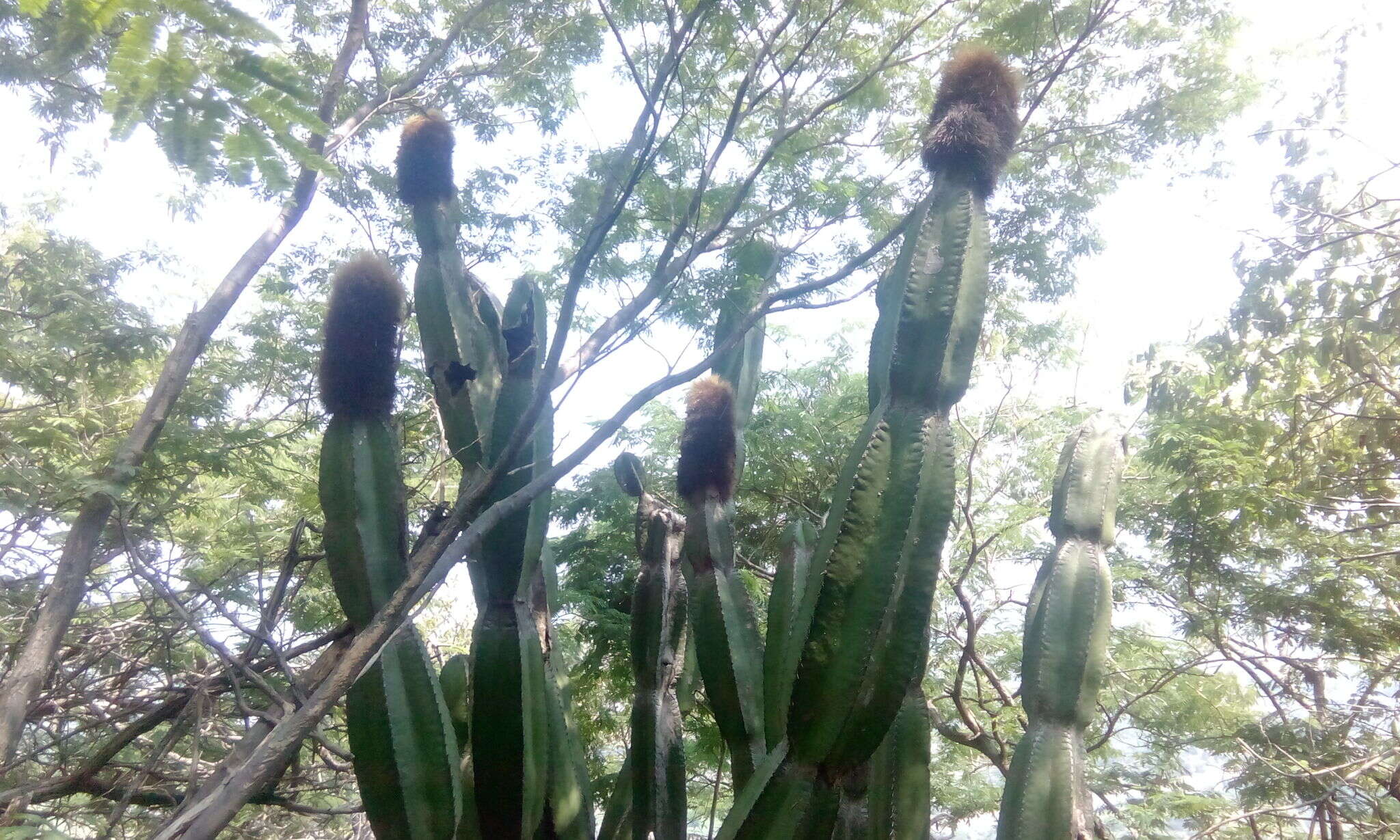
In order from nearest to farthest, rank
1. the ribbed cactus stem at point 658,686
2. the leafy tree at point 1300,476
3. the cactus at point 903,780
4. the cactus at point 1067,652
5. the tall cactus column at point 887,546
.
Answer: the tall cactus column at point 887,546, the cactus at point 1067,652, the cactus at point 903,780, the ribbed cactus stem at point 658,686, the leafy tree at point 1300,476

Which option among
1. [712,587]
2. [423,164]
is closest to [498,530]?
[712,587]

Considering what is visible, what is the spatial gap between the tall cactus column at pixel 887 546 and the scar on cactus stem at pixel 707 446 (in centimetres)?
114

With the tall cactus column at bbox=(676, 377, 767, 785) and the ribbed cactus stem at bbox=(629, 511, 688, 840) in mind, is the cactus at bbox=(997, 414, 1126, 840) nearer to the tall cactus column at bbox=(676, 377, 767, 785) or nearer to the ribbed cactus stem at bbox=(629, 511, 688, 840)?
the tall cactus column at bbox=(676, 377, 767, 785)

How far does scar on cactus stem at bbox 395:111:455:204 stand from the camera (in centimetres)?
351

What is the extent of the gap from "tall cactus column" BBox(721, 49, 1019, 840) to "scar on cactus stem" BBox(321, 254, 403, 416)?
1.55 m

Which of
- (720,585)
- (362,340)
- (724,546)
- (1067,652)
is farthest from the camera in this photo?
(724,546)

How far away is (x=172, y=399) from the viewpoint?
14.0ft

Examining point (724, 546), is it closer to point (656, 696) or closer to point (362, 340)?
point (656, 696)

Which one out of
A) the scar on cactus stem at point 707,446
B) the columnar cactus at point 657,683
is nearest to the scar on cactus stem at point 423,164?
the scar on cactus stem at point 707,446

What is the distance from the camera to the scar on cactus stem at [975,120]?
2611 millimetres

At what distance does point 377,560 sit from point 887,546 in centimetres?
153

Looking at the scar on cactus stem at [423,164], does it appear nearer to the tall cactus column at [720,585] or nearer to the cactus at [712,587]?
the cactus at [712,587]

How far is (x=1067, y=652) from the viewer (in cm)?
255

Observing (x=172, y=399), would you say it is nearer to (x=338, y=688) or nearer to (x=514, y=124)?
(x=338, y=688)
